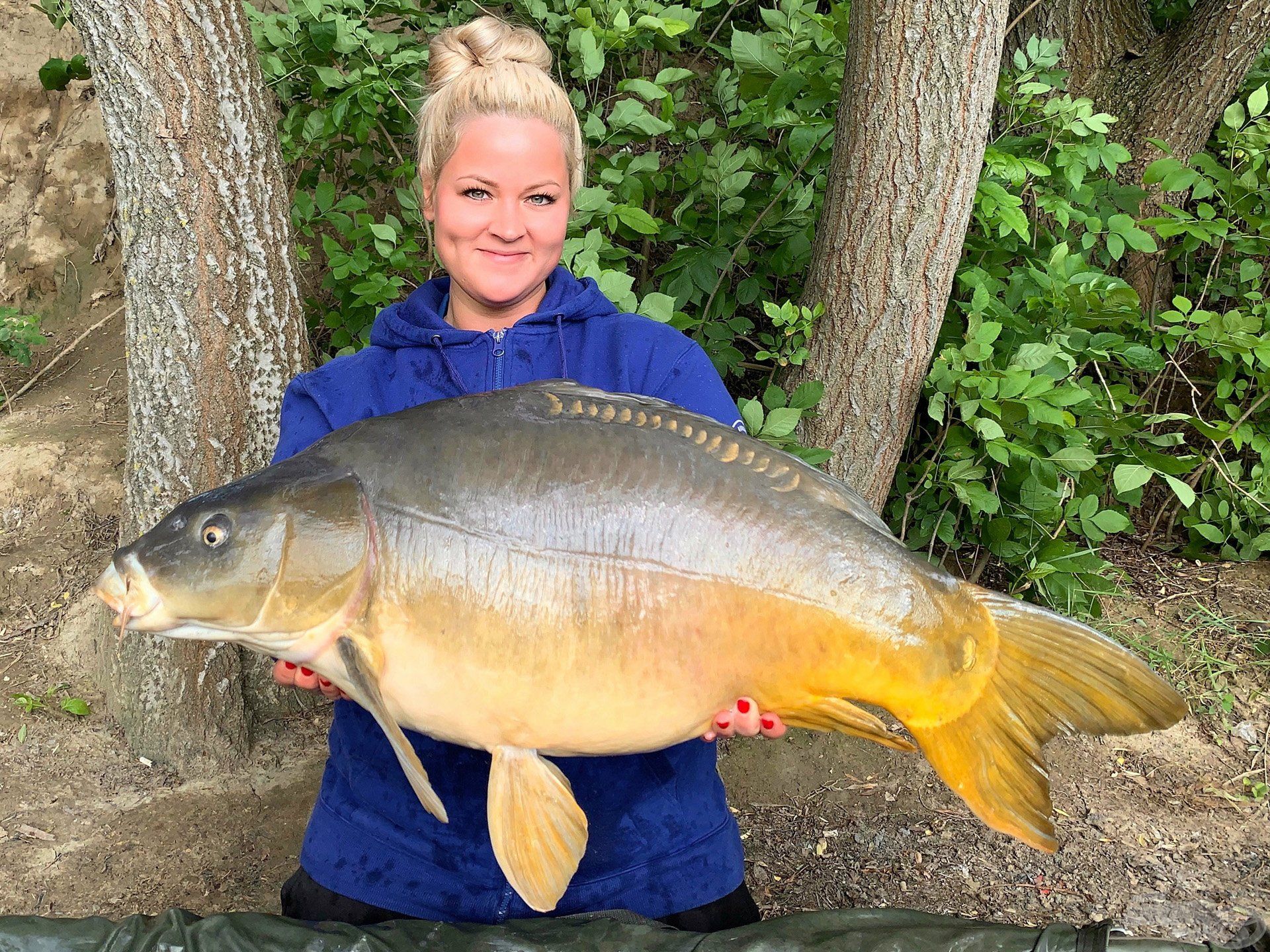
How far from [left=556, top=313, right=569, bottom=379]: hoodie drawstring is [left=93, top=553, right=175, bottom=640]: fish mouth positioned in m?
0.76

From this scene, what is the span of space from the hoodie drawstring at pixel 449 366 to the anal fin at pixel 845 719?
2.60ft

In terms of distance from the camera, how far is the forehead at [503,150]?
5.58ft

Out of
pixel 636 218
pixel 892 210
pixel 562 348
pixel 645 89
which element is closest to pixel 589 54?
pixel 645 89

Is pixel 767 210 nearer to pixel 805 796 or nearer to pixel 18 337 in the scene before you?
pixel 805 796

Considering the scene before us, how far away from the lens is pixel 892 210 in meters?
2.72

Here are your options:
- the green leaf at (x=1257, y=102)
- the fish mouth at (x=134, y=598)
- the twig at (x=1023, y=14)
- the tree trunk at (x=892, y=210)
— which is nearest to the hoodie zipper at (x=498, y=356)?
the fish mouth at (x=134, y=598)

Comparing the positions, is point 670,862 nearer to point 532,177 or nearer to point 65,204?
point 532,177

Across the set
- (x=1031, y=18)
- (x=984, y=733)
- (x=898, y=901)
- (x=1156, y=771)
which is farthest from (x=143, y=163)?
(x=1156, y=771)

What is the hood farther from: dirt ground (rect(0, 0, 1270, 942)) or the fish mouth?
dirt ground (rect(0, 0, 1270, 942))

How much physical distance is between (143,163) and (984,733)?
90.1 inches

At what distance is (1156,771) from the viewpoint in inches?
118

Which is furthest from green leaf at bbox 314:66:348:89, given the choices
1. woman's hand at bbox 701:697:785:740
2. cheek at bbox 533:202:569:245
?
woman's hand at bbox 701:697:785:740

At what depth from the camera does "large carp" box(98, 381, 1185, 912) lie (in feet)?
4.42

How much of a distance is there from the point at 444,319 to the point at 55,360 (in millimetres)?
3259
